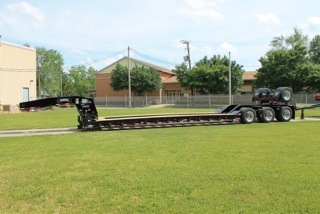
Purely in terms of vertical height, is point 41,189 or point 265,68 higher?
point 265,68

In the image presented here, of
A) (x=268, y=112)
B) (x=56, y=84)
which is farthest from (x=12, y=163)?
(x=56, y=84)

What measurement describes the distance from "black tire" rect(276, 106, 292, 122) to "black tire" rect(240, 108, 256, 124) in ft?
5.87

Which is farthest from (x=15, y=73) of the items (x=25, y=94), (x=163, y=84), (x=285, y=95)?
(x=285, y=95)

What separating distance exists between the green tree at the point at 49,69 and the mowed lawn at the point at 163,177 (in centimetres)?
9044

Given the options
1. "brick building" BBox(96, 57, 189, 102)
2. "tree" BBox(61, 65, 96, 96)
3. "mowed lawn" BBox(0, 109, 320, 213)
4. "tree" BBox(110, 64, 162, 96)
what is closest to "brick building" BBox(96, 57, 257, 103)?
"brick building" BBox(96, 57, 189, 102)

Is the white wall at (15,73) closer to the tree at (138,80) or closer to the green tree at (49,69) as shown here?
the tree at (138,80)

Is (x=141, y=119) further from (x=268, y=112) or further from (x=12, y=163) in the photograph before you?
(x=12, y=163)

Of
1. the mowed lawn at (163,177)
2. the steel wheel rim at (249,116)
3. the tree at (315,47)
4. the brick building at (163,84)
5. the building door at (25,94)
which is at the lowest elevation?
the mowed lawn at (163,177)

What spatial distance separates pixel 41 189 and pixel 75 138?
22.5 ft

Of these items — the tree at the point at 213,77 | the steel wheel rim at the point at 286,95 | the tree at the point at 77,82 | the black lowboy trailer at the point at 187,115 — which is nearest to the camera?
the black lowboy trailer at the point at 187,115

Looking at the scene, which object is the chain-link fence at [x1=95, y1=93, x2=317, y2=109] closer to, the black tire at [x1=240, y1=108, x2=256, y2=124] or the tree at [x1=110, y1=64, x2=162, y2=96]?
the tree at [x1=110, y1=64, x2=162, y2=96]

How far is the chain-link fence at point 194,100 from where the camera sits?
4322cm

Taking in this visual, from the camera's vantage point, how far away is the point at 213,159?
792 centimetres

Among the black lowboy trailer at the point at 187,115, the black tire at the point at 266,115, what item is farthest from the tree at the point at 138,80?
the black tire at the point at 266,115
